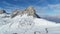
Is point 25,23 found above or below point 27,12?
below

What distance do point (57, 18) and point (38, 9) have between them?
669mm

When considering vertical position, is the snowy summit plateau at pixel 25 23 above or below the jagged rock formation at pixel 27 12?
below

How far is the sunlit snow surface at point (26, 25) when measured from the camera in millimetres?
4934

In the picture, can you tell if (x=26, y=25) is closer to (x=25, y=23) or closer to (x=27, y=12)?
(x=25, y=23)

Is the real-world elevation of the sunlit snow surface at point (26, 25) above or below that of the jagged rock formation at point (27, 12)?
below

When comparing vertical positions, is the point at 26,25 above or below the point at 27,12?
below

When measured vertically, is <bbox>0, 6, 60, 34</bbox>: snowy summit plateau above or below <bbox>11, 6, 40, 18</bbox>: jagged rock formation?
below

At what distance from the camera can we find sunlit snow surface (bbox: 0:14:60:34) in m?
4.93

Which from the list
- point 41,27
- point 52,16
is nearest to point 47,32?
point 41,27

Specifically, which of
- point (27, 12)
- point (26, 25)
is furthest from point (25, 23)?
point (27, 12)

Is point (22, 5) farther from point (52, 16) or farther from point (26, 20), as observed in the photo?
point (52, 16)

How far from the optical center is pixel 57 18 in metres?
5.05

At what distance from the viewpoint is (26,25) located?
16.4ft

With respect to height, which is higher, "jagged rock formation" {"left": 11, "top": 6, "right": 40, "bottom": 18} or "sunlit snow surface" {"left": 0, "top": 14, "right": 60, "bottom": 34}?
"jagged rock formation" {"left": 11, "top": 6, "right": 40, "bottom": 18}
